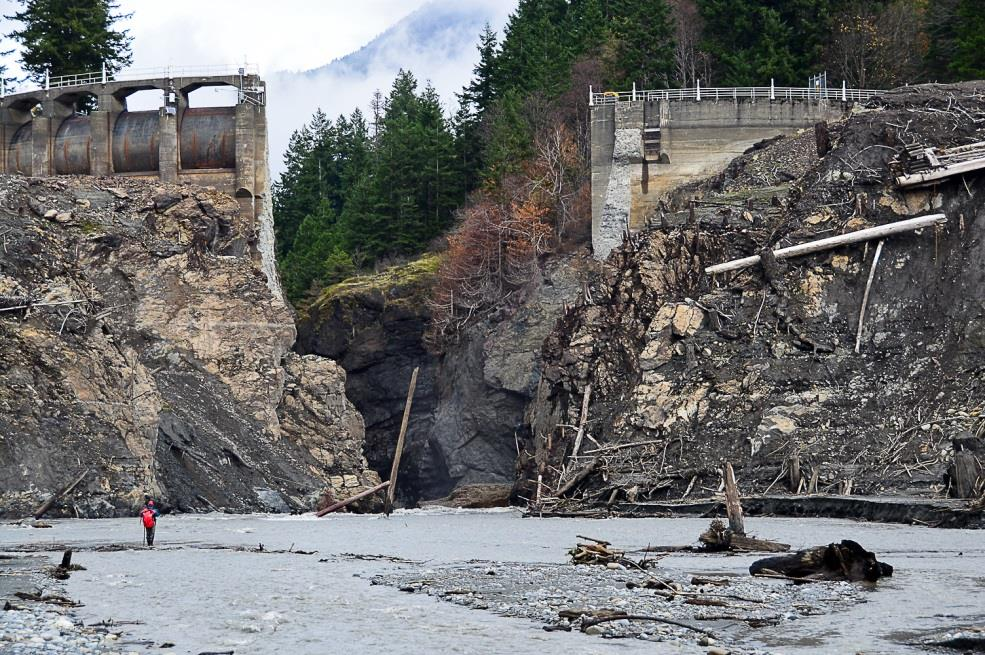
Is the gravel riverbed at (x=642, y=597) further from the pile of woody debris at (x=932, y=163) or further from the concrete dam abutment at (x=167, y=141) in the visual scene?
the concrete dam abutment at (x=167, y=141)

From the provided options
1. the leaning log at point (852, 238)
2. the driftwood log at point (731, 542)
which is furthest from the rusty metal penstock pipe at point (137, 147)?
the driftwood log at point (731, 542)

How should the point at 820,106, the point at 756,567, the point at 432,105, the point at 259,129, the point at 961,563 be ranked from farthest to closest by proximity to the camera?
the point at 432,105 → the point at 259,129 → the point at 820,106 → the point at 961,563 → the point at 756,567

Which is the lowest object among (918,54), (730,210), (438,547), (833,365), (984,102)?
(438,547)

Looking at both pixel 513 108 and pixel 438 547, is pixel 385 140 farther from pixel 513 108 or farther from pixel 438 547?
pixel 438 547

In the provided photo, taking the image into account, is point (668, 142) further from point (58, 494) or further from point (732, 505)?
point (732, 505)

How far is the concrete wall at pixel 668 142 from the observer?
72812 millimetres

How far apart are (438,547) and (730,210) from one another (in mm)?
28402

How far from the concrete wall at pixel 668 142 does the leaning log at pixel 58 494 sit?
29.1 m

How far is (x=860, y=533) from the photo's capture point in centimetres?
3894

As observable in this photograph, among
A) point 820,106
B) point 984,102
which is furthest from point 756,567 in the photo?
point 820,106

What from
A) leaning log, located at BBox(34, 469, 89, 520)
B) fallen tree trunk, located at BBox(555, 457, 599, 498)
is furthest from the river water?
fallen tree trunk, located at BBox(555, 457, 599, 498)

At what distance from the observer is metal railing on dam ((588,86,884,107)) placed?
2911 inches

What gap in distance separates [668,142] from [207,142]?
965 inches

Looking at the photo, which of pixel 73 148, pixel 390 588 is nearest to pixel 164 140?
pixel 73 148
